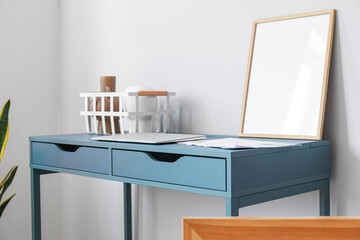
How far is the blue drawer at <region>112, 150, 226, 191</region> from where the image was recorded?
134cm

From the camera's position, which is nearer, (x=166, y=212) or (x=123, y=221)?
(x=166, y=212)

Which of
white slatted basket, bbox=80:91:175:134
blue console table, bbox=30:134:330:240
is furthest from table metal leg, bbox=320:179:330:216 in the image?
white slatted basket, bbox=80:91:175:134

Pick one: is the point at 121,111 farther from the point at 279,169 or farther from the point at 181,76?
the point at 279,169

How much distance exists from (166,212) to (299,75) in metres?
0.90

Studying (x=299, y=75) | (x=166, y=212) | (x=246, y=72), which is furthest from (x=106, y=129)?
(x=299, y=75)

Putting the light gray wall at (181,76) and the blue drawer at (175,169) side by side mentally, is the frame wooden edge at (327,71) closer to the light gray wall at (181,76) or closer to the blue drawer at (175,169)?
the light gray wall at (181,76)

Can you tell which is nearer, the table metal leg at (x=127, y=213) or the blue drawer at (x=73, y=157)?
the blue drawer at (x=73, y=157)

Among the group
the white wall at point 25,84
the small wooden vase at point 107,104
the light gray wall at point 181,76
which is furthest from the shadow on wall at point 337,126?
the white wall at point 25,84

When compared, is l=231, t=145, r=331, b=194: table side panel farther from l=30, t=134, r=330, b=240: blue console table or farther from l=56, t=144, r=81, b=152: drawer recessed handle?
l=56, t=144, r=81, b=152: drawer recessed handle

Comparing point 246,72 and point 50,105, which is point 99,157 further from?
point 50,105

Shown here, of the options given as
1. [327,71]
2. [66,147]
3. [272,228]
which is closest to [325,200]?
[327,71]

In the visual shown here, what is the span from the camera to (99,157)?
1708 mm

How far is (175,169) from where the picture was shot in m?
1.45

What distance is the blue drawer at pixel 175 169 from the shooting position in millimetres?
1337
